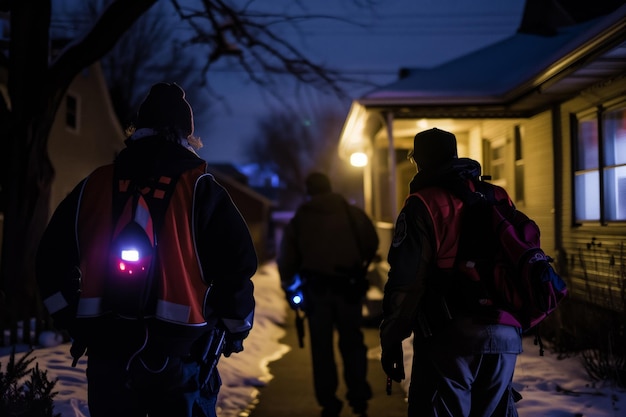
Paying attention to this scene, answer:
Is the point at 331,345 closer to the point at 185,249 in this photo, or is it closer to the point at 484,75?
the point at 185,249

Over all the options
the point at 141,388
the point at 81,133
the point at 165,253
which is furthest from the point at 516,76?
the point at 81,133

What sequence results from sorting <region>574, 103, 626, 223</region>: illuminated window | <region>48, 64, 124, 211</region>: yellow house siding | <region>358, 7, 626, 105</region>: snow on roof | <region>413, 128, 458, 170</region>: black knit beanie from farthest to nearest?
1. <region>48, 64, 124, 211</region>: yellow house siding
2. <region>358, 7, 626, 105</region>: snow on roof
3. <region>574, 103, 626, 223</region>: illuminated window
4. <region>413, 128, 458, 170</region>: black knit beanie

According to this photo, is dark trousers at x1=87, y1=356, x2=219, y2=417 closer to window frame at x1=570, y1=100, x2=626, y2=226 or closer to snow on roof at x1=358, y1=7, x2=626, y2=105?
window frame at x1=570, y1=100, x2=626, y2=226

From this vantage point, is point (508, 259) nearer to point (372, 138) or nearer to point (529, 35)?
point (529, 35)

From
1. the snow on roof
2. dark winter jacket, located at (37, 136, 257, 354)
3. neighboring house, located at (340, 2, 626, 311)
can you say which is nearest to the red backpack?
dark winter jacket, located at (37, 136, 257, 354)

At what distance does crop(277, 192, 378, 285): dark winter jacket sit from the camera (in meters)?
6.21

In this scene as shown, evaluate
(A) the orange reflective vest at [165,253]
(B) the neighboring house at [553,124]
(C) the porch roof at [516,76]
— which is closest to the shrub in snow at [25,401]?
(A) the orange reflective vest at [165,253]

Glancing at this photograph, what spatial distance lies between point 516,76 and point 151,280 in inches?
342

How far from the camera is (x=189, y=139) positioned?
309cm

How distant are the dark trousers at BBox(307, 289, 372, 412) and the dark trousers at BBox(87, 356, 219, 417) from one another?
3.40m

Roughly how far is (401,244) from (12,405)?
255 cm

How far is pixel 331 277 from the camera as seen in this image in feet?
20.2

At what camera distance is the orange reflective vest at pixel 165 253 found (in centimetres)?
267

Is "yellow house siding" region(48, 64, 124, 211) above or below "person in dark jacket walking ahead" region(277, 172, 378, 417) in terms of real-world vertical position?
above
